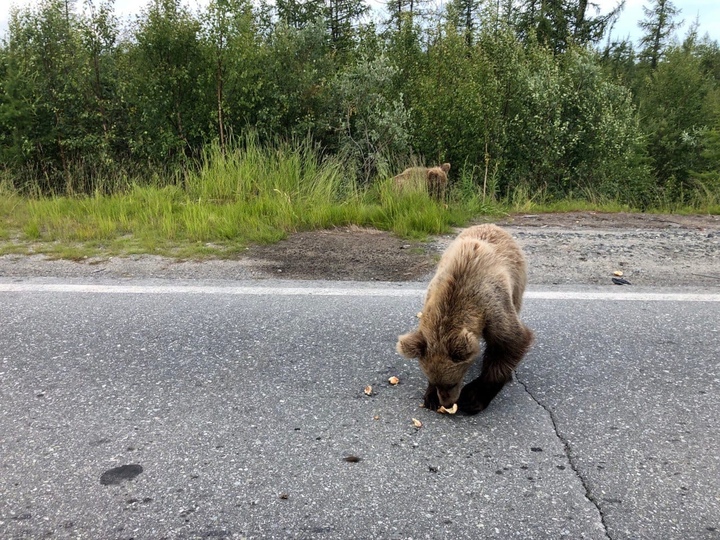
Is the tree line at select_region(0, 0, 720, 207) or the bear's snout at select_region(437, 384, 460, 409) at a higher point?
the tree line at select_region(0, 0, 720, 207)

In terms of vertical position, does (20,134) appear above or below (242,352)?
above

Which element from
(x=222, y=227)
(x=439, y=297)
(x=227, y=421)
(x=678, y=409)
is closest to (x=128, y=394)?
(x=227, y=421)

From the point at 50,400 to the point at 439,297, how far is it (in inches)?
95.5

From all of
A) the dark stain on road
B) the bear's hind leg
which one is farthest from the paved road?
the bear's hind leg

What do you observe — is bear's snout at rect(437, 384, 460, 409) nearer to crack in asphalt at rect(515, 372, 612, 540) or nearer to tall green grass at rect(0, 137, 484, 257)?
crack in asphalt at rect(515, 372, 612, 540)

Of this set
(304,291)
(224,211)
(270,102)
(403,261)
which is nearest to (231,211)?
(224,211)

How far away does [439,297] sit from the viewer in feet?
10.6

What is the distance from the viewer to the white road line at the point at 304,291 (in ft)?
16.7

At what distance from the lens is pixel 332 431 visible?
9.71 ft

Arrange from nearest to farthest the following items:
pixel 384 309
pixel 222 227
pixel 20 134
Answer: pixel 384 309, pixel 222 227, pixel 20 134

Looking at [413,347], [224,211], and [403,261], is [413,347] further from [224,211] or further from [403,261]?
[224,211]

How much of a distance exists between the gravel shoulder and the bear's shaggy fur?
185 cm

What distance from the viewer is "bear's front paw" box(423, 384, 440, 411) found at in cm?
316

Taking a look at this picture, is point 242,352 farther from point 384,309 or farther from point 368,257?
point 368,257
